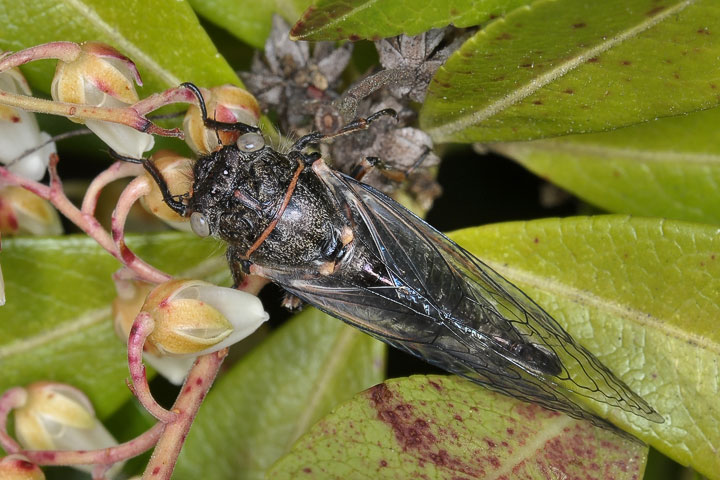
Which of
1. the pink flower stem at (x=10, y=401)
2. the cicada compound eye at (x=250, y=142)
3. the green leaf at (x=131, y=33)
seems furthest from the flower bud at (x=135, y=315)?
the green leaf at (x=131, y=33)

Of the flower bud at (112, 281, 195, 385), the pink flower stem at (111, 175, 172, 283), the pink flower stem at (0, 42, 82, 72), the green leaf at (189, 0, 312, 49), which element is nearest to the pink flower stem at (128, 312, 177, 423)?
the pink flower stem at (111, 175, 172, 283)

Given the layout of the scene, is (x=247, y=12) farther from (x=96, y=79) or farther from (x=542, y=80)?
(x=542, y=80)

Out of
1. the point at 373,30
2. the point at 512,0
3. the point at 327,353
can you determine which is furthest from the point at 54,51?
the point at 327,353

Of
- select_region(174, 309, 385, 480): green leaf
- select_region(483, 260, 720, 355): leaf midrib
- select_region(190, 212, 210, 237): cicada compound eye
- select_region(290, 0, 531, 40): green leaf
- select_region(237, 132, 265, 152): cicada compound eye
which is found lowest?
select_region(174, 309, 385, 480): green leaf

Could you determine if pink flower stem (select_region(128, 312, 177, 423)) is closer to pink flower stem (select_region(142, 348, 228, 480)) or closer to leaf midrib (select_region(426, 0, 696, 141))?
pink flower stem (select_region(142, 348, 228, 480))

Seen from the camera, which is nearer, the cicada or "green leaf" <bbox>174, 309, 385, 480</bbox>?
the cicada

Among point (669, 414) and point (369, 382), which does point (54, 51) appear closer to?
point (369, 382)

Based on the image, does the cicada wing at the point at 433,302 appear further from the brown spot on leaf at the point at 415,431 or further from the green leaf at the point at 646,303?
the brown spot on leaf at the point at 415,431
